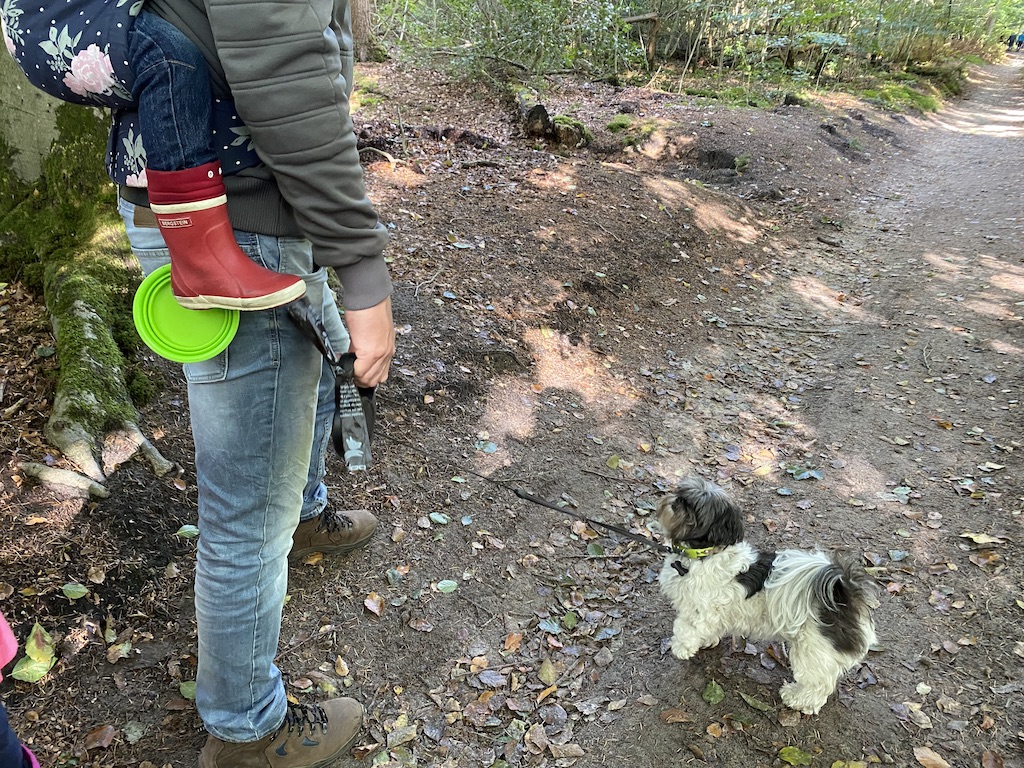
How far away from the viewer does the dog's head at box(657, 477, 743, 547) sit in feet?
9.57

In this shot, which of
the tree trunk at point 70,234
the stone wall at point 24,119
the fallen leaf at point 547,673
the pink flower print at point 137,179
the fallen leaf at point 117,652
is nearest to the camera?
the pink flower print at point 137,179

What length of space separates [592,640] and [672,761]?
704 mm

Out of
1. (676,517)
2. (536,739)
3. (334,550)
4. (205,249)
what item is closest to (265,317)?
(205,249)

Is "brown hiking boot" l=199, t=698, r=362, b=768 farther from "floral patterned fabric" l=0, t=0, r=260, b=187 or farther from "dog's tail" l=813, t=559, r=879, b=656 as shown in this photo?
"dog's tail" l=813, t=559, r=879, b=656

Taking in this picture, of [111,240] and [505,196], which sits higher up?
[111,240]

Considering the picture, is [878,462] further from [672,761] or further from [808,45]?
[808,45]

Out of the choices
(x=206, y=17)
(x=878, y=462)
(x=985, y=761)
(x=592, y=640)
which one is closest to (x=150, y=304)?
(x=206, y=17)

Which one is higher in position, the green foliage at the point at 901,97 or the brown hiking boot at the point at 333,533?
the brown hiking boot at the point at 333,533

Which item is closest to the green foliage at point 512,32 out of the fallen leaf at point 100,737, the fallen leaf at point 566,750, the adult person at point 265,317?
the adult person at point 265,317

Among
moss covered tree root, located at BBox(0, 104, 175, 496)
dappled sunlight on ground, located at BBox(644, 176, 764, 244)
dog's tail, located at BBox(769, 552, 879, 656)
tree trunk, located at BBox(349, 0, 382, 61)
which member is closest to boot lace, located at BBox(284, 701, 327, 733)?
moss covered tree root, located at BBox(0, 104, 175, 496)

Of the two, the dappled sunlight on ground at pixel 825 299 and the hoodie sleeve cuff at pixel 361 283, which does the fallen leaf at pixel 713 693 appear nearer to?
the hoodie sleeve cuff at pixel 361 283

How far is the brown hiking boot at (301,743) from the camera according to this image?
2.20 metres

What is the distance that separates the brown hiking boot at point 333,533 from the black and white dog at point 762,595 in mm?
1594

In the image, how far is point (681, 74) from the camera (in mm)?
19844
